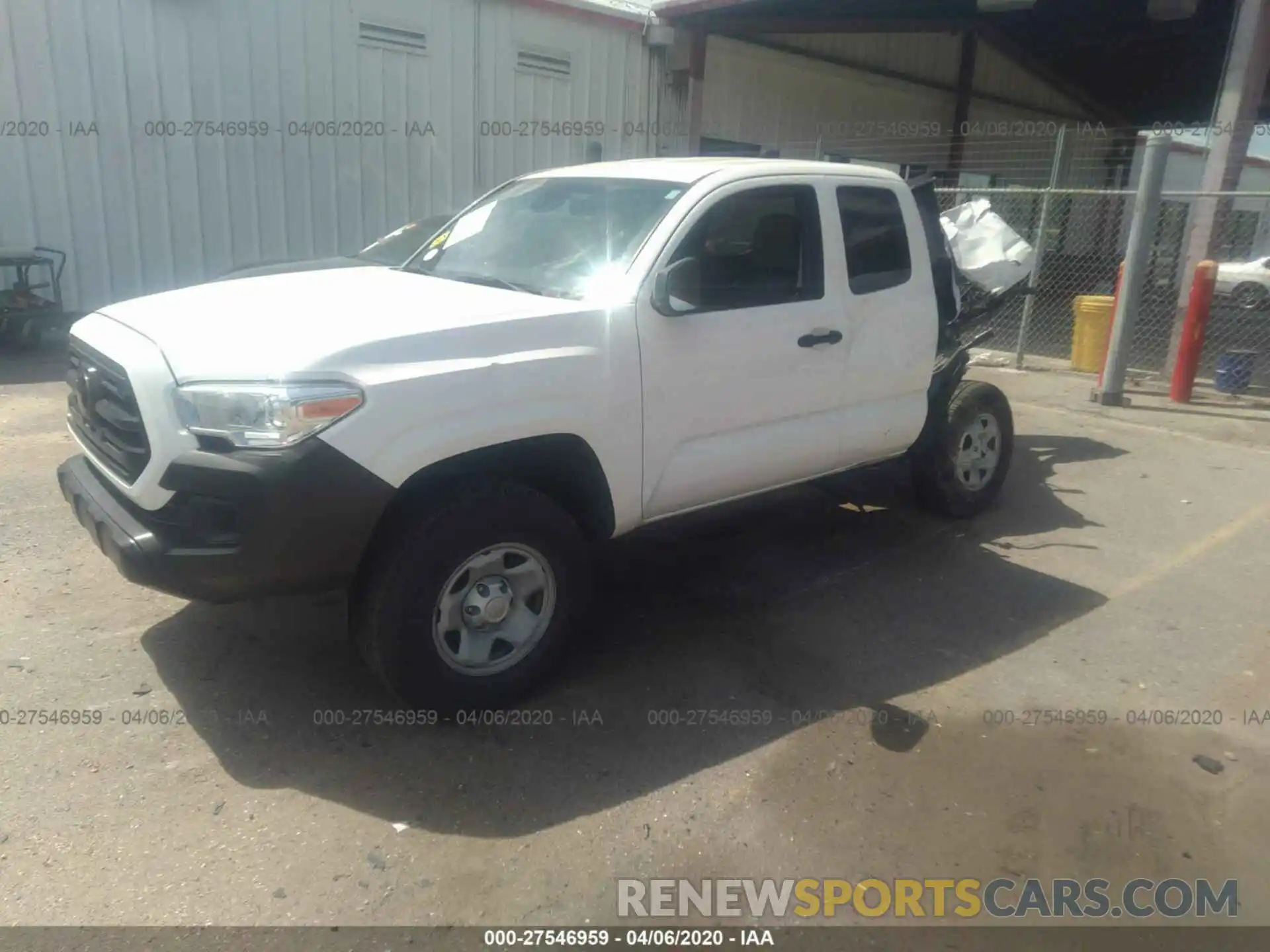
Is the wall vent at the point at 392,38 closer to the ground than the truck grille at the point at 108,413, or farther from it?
farther from it

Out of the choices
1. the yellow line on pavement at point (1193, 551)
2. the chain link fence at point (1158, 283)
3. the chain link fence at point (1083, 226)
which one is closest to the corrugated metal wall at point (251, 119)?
the chain link fence at point (1083, 226)

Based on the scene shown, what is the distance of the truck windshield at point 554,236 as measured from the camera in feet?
12.4

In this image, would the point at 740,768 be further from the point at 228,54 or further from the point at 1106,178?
the point at 1106,178

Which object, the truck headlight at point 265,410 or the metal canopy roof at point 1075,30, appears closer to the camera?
the truck headlight at point 265,410

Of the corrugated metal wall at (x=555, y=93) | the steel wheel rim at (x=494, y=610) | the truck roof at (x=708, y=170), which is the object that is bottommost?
the steel wheel rim at (x=494, y=610)

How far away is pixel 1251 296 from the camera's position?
13.1m

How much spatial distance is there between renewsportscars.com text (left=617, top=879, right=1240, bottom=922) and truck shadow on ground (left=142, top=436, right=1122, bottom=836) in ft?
1.50

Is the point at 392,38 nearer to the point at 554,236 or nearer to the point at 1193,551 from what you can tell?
the point at 554,236

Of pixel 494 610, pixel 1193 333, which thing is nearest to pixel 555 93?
pixel 1193 333

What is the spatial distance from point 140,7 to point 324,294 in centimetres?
873

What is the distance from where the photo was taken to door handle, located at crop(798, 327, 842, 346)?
4.17m

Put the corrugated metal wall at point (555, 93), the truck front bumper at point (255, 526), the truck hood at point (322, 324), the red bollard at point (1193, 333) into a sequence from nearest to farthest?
the truck front bumper at point (255, 526)
the truck hood at point (322, 324)
the red bollard at point (1193, 333)
the corrugated metal wall at point (555, 93)

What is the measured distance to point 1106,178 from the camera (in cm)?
2525

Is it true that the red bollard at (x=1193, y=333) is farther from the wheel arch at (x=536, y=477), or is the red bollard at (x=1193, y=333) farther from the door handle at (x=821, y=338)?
the wheel arch at (x=536, y=477)
